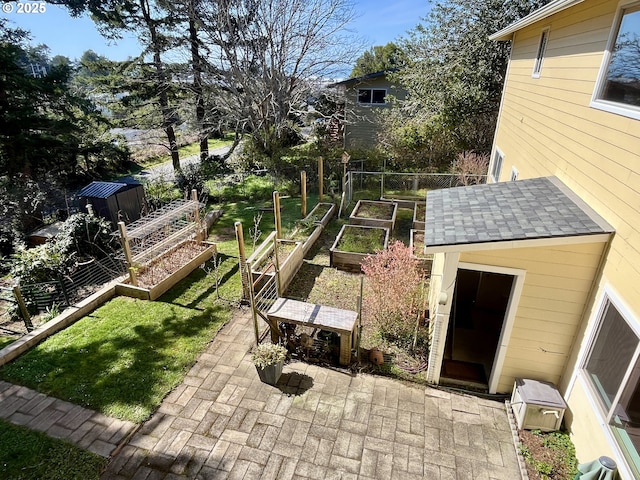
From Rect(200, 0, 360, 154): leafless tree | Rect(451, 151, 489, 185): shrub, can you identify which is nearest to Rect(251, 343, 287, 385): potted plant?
Rect(451, 151, 489, 185): shrub

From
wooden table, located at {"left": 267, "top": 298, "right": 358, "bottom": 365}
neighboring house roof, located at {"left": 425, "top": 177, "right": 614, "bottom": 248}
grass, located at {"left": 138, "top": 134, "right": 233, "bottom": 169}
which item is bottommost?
grass, located at {"left": 138, "top": 134, "right": 233, "bottom": 169}

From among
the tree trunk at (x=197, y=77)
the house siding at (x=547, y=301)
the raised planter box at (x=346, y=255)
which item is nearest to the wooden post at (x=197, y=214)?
the raised planter box at (x=346, y=255)

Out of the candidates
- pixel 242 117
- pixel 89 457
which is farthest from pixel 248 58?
pixel 89 457

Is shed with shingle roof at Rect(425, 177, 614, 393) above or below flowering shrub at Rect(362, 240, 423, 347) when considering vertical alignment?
above

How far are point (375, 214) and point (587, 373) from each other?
26.2 feet

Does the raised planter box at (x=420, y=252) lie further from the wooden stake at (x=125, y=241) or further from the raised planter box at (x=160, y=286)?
the wooden stake at (x=125, y=241)

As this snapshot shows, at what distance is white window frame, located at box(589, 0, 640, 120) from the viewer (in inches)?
148

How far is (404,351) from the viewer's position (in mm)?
5914

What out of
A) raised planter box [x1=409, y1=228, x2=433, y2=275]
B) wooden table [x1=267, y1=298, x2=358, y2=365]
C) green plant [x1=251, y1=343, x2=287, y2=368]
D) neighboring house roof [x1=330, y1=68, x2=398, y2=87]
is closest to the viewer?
green plant [x1=251, y1=343, x2=287, y2=368]

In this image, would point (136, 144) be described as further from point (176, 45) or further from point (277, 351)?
point (277, 351)

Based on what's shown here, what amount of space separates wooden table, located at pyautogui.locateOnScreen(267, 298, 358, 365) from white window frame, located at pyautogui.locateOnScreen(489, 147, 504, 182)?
22.6 feet

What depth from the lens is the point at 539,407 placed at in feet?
14.0

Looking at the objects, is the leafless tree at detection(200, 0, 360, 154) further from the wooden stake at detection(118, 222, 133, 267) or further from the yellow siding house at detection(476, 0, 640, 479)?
the yellow siding house at detection(476, 0, 640, 479)

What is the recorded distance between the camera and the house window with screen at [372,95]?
63.5ft
